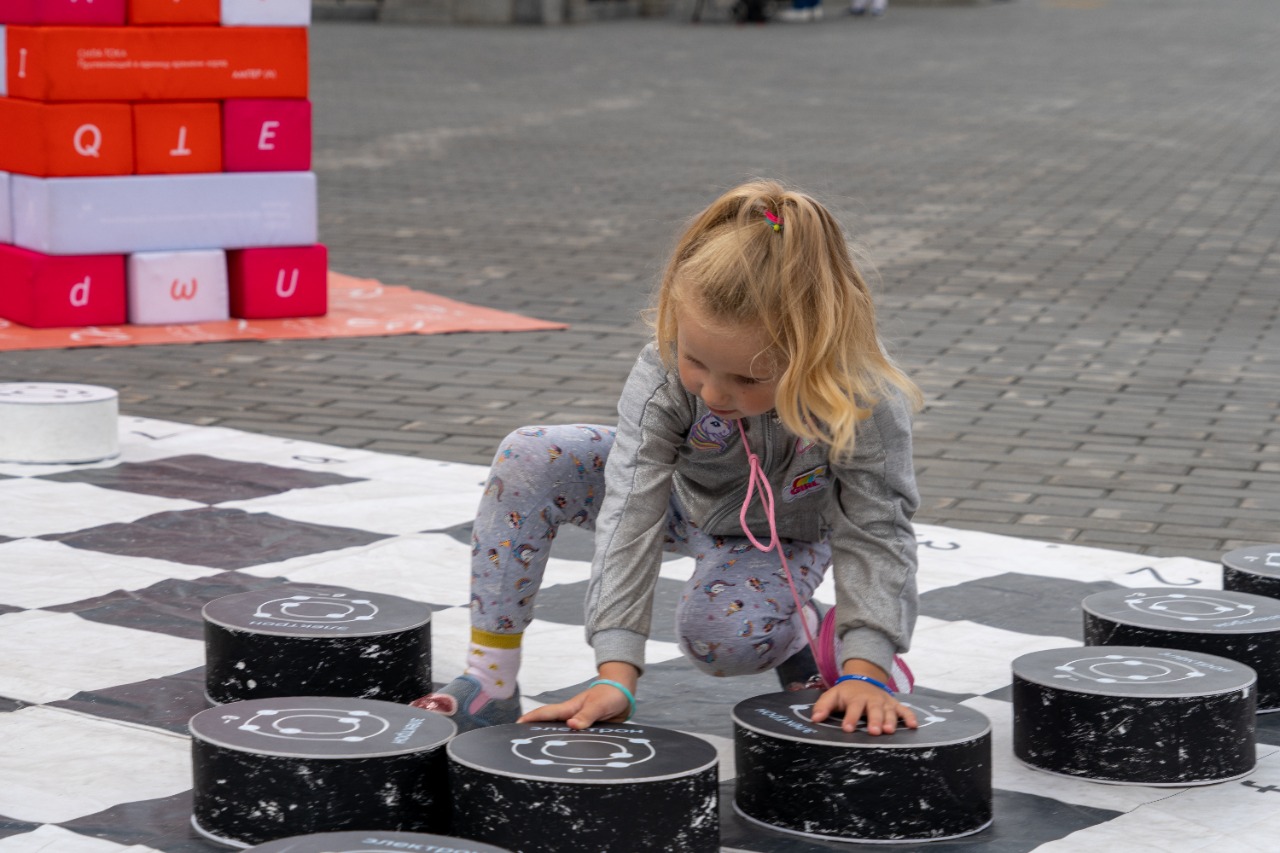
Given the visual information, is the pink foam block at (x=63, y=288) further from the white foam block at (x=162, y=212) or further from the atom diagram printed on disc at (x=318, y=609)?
the atom diagram printed on disc at (x=318, y=609)

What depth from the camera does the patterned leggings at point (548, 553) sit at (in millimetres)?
2664

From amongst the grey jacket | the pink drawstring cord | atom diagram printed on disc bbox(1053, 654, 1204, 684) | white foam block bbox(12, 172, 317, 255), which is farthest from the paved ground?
the grey jacket

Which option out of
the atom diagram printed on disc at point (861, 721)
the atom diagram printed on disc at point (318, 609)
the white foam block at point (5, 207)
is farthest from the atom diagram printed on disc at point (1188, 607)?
the white foam block at point (5, 207)

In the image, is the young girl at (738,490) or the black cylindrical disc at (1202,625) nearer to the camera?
the young girl at (738,490)

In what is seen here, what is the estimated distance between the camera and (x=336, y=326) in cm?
659

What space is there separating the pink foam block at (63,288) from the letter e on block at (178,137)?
35 cm

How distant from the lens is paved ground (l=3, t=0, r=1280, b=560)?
4.91 m

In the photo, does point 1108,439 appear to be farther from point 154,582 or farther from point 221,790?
point 221,790

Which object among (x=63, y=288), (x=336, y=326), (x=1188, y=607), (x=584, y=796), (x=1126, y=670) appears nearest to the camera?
(x=584, y=796)

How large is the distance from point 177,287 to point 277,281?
0.34 metres

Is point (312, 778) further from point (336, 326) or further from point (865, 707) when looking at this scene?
point (336, 326)

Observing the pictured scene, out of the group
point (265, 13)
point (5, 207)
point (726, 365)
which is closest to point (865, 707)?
point (726, 365)

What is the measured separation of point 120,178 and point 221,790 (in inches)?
174

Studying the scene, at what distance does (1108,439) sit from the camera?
504 centimetres
